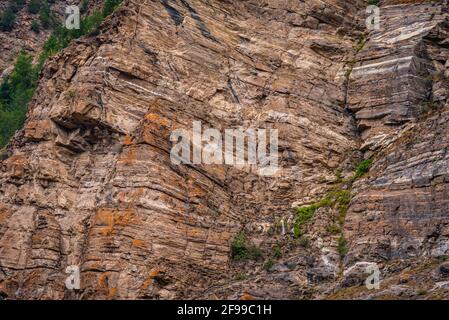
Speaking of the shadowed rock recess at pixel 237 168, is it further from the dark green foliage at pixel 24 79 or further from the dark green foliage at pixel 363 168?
the dark green foliage at pixel 24 79

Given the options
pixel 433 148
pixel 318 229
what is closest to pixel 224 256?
pixel 318 229

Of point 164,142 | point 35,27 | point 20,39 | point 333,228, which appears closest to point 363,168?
point 333,228

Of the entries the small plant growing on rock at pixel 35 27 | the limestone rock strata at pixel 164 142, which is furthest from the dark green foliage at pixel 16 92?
the limestone rock strata at pixel 164 142

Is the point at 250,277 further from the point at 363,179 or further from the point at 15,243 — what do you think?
the point at 15,243

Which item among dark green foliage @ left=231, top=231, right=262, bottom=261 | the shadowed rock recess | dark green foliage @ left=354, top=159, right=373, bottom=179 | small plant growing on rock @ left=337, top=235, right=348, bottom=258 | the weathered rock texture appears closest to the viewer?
the shadowed rock recess

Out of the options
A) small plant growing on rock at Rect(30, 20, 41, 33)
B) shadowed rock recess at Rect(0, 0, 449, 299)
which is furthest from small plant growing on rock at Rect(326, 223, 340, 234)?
small plant growing on rock at Rect(30, 20, 41, 33)

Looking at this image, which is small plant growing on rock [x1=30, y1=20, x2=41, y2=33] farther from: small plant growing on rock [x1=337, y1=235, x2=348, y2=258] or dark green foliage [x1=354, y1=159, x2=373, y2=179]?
small plant growing on rock [x1=337, y1=235, x2=348, y2=258]

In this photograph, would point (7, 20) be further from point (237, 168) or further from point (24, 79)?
point (237, 168)
